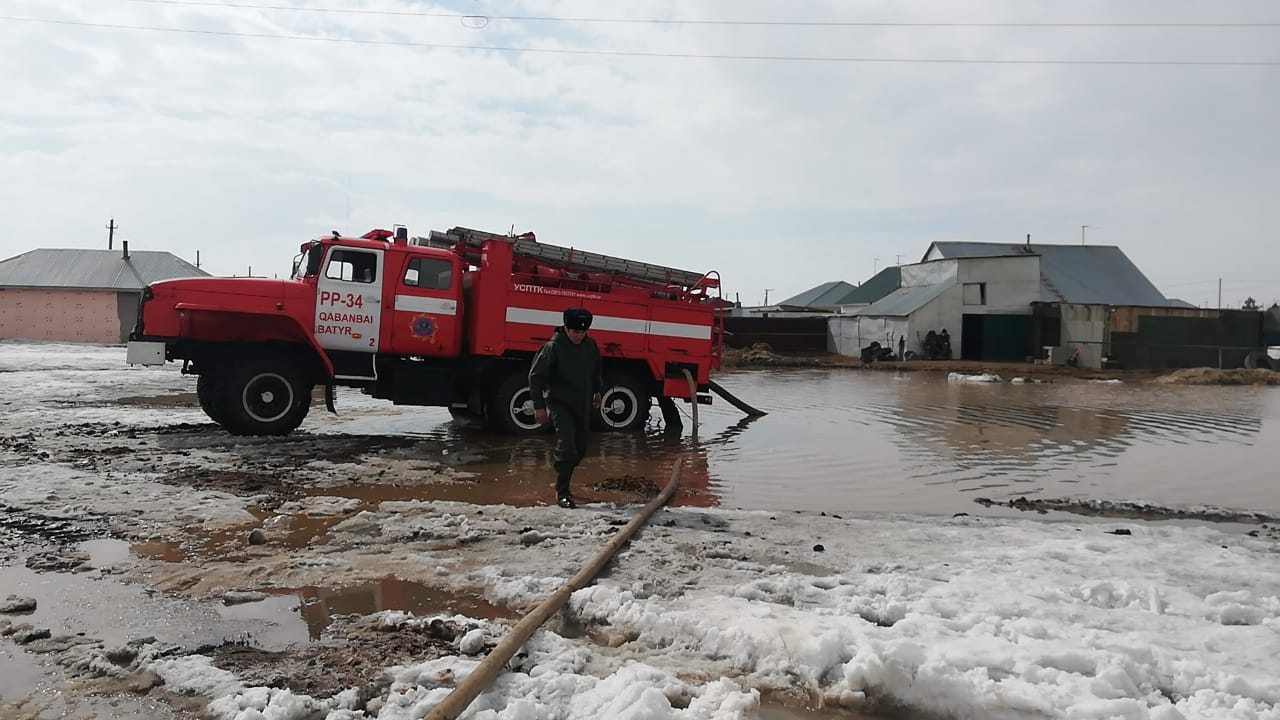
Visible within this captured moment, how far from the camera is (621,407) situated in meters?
12.3

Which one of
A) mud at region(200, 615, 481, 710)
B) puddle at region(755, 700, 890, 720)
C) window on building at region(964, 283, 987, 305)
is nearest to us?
puddle at region(755, 700, 890, 720)

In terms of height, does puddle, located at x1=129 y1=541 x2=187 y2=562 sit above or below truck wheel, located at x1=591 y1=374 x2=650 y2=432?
below

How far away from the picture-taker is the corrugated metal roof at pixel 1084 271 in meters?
41.1

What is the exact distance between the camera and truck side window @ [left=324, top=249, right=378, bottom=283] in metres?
11.0

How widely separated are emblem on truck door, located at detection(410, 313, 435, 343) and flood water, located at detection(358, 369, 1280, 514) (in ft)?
4.37

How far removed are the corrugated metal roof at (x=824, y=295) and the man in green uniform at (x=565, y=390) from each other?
53997mm

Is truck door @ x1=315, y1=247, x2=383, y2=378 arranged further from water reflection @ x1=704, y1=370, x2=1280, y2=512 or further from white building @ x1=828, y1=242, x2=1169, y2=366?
white building @ x1=828, y1=242, x2=1169, y2=366

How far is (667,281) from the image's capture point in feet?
41.8

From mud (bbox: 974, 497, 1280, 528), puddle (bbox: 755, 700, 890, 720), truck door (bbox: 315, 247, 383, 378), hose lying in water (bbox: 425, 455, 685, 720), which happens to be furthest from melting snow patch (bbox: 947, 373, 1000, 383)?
puddle (bbox: 755, 700, 890, 720)

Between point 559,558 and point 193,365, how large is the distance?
7355 millimetres

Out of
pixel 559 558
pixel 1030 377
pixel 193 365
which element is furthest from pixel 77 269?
pixel 559 558

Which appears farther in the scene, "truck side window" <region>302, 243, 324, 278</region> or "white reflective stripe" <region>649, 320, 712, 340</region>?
"white reflective stripe" <region>649, 320, 712, 340</region>

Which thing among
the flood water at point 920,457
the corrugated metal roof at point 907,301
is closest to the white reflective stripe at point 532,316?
the flood water at point 920,457

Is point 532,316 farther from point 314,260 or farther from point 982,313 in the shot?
point 982,313
